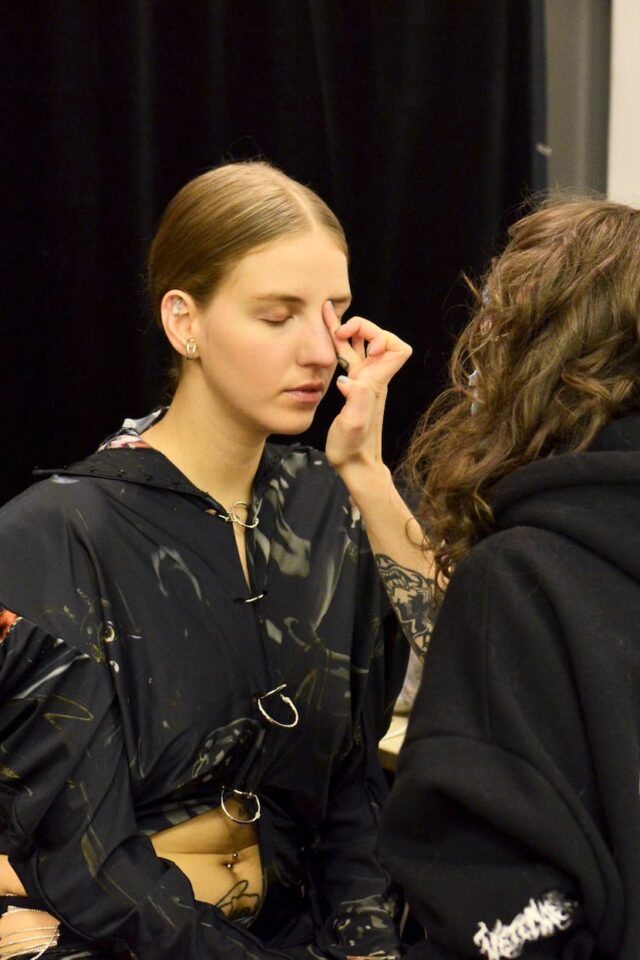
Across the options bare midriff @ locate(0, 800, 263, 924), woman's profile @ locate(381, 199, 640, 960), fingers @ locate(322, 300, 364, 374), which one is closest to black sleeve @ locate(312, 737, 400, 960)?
bare midriff @ locate(0, 800, 263, 924)

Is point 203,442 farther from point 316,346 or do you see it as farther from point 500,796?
point 500,796

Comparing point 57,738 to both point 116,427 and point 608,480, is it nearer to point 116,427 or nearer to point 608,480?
point 608,480

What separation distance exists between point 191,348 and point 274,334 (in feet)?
0.40

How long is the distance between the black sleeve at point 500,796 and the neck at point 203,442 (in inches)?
30.3

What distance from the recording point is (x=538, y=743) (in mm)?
771

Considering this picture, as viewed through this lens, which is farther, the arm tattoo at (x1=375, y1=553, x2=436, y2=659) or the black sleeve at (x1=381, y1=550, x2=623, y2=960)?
the arm tattoo at (x1=375, y1=553, x2=436, y2=659)

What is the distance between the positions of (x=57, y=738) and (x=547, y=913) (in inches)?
28.8

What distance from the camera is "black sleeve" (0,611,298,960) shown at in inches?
51.4

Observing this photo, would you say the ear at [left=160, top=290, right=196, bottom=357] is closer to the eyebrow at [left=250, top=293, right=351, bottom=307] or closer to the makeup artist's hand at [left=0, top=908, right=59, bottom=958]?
the eyebrow at [left=250, top=293, right=351, bottom=307]

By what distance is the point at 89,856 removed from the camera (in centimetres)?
132

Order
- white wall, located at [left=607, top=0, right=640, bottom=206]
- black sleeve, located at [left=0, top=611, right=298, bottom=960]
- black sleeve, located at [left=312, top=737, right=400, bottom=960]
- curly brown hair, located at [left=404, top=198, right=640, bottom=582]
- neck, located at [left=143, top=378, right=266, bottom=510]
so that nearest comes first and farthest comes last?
1. curly brown hair, located at [left=404, top=198, right=640, bottom=582]
2. black sleeve, located at [left=0, top=611, right=298, bottom=960]
3. black sleeve, located at [left=312, top=737, right=400, bottom=960]
4. neck, located at [left=143, top=378, right=266, bottom=510]
5. white wall, located at [left=607, top=0, right=640, bottom=206]

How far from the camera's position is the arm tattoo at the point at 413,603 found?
4.28 feet

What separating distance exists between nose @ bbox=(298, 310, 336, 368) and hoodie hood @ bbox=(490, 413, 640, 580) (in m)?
0.69

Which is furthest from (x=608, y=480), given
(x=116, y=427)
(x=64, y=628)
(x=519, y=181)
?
(x=519, y=181)
